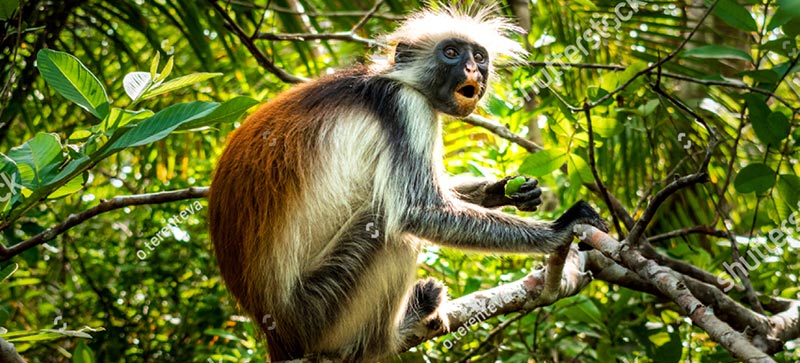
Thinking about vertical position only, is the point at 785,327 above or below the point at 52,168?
below

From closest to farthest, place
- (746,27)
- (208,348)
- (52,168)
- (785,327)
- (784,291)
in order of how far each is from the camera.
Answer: (52,168) < (746,27) < (785,327) < (784,291) < (208,348)

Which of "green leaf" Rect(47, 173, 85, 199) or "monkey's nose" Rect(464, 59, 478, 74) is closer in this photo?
"green leaf" Rect(47, 173, 85, 199)

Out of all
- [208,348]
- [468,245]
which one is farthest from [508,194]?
[208,348]

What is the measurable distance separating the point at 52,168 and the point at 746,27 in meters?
3.31

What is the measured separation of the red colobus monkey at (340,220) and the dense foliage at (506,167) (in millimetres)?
388

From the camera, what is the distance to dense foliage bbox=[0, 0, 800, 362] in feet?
16.6

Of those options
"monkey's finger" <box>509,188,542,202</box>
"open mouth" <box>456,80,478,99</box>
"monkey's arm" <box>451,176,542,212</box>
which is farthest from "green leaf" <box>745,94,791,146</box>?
"open mouth" <box>456,80,478,99</box>

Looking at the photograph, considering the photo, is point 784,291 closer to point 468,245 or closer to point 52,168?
point 468,245

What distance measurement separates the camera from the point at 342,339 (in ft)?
15.7

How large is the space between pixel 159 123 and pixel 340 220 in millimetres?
2244

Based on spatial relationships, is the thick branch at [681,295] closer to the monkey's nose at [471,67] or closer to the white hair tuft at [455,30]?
the monkey's nose at [471,67]

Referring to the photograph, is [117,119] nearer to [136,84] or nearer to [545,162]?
[136,84]

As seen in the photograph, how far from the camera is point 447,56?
553cm

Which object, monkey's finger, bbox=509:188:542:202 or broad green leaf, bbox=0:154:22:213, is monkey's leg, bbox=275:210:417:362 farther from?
broad green leaf, bbox=0:154:22:213
